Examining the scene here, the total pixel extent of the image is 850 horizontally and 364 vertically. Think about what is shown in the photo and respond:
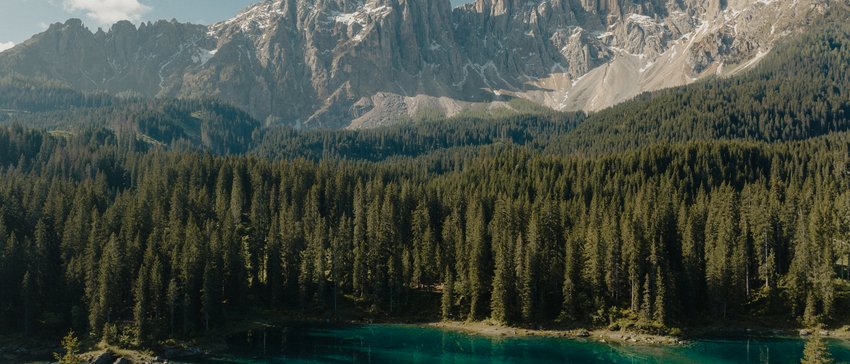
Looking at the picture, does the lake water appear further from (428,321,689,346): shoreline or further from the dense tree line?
the dense tree line

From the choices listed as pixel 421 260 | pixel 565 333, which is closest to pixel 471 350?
pixel 565 333

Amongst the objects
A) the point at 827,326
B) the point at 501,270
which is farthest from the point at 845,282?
the point at 501,270

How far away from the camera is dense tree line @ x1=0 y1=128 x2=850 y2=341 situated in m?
92.4

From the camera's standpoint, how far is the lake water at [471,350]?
262 feet

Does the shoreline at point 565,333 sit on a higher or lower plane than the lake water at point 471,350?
higher

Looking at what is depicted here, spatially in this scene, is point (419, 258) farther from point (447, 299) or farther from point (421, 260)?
point (447, 299)

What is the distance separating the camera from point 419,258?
11275 cm

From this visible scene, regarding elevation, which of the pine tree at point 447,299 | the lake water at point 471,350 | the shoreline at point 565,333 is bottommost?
the lake water at point 471,350

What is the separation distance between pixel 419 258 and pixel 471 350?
2941 centimetres

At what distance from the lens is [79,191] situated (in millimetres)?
125562

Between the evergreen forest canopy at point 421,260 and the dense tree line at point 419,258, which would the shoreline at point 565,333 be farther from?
Answer: the dense tree line at point 419,258

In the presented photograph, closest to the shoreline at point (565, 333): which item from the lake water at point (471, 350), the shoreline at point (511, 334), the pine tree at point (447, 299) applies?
the shoreline at point (511, 334)

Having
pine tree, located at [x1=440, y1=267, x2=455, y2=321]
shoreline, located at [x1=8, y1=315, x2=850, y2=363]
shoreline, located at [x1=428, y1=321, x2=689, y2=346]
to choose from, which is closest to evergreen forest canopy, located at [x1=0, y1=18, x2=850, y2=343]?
pine tree, located at [x1=440, y1=267, x2=455, y2=321]

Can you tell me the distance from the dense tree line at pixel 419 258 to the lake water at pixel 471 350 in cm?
828
